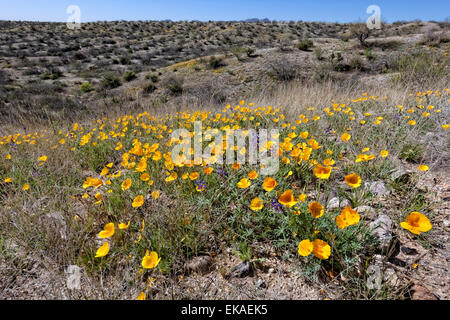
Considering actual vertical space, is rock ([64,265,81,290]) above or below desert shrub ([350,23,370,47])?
below

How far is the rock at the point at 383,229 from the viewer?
1588mm

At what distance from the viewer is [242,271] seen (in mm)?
1645

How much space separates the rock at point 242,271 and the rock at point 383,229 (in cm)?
94

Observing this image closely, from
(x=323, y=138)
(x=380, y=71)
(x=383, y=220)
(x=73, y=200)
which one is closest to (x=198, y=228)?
(x=383, y=220)

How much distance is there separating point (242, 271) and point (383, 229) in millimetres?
1124

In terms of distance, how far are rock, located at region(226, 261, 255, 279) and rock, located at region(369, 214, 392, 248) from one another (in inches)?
36.9

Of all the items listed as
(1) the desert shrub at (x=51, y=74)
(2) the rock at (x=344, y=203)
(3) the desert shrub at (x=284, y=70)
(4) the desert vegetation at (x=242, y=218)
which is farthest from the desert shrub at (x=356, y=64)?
(1) the desert shrub at (x=51, y=74)

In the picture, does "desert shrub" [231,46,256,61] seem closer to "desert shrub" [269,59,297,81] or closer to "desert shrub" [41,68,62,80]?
"desert shrub" [269,59,297,81]

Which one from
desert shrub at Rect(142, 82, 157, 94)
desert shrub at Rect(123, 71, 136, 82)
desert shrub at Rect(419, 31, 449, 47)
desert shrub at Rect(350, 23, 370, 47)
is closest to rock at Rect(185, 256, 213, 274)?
desert shrub at Rect(142, 82, 157, 94)

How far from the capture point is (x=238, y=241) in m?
1.88

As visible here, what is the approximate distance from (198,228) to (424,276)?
5.32 ft

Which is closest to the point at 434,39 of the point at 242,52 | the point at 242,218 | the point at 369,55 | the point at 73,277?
the point at 369,55

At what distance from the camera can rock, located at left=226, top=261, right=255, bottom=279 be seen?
64.6 inches

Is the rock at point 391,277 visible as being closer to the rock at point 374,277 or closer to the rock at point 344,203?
the rock at point 374,277
